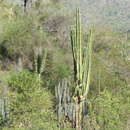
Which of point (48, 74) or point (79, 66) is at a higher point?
point (79, 66)

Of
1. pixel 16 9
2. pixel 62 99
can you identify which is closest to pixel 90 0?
pixel 16 9

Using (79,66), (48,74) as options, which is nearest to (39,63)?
(48,74)

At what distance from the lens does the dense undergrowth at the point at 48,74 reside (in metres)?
6.65

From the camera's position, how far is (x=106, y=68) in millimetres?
10875

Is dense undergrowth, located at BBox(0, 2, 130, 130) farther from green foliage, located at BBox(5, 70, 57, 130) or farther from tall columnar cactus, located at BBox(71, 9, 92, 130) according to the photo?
tall columnar cactus, located at BBox(71, 9, 92, 130)

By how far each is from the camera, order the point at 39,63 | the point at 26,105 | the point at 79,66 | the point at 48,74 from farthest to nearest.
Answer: the point at 48,74 < the point at 39,63 < the point at 26,105 < the point at 79,66

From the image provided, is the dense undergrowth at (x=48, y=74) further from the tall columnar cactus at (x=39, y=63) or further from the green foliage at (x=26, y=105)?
the tall columnar cactus at (x=39, y=63)

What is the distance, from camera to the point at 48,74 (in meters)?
11.6

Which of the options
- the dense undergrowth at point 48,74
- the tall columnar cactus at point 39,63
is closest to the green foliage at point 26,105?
the dense undergrowth at point 48,74

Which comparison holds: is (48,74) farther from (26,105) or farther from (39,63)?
(26,105)

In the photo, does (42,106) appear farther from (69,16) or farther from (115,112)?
(69,16)

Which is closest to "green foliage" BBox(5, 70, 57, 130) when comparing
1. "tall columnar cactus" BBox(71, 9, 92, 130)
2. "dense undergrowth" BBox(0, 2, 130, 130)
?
"dense undergrowth" BBox(0, 2, 130, 130)

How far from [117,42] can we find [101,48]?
9.71ft

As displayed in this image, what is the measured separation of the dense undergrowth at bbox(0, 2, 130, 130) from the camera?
6652mm
